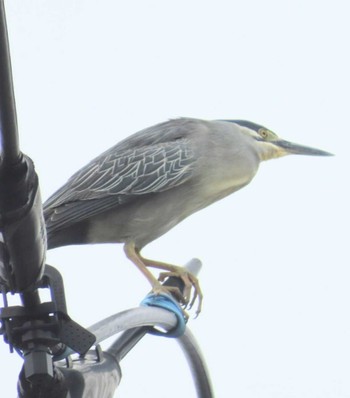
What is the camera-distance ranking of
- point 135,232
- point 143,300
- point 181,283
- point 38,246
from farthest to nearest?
1. point 135,232
2. point 181,283
3. point 143,300
4. point 38,246

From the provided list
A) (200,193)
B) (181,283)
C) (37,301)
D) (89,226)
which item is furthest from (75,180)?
(37,301)

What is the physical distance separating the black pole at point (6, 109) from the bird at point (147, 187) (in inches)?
158

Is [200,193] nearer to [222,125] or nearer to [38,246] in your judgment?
[222,125]

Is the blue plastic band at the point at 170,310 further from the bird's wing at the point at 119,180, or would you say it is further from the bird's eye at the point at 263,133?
the bird's eye at the point at 263,133

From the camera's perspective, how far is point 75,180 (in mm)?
7652

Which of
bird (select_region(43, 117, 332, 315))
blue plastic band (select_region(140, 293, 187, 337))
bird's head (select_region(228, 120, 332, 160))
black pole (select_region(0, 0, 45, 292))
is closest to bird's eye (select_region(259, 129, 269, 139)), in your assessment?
bird's head (select_region(228, 120, 332, 160))

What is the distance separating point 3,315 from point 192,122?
502cm

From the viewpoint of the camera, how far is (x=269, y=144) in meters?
8.33

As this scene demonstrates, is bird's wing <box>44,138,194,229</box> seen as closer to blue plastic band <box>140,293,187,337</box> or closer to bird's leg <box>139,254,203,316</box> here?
bird's leg <box>139,254,203,316</box>

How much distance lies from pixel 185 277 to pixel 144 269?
0.63 m

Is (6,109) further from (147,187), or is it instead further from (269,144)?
(269,144)

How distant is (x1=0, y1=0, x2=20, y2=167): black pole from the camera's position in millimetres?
2688

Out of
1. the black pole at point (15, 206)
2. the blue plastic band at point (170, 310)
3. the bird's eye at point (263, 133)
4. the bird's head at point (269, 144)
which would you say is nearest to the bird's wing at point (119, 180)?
the bird's head at point (269, 144)

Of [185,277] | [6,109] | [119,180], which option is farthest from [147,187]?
[6,109]
